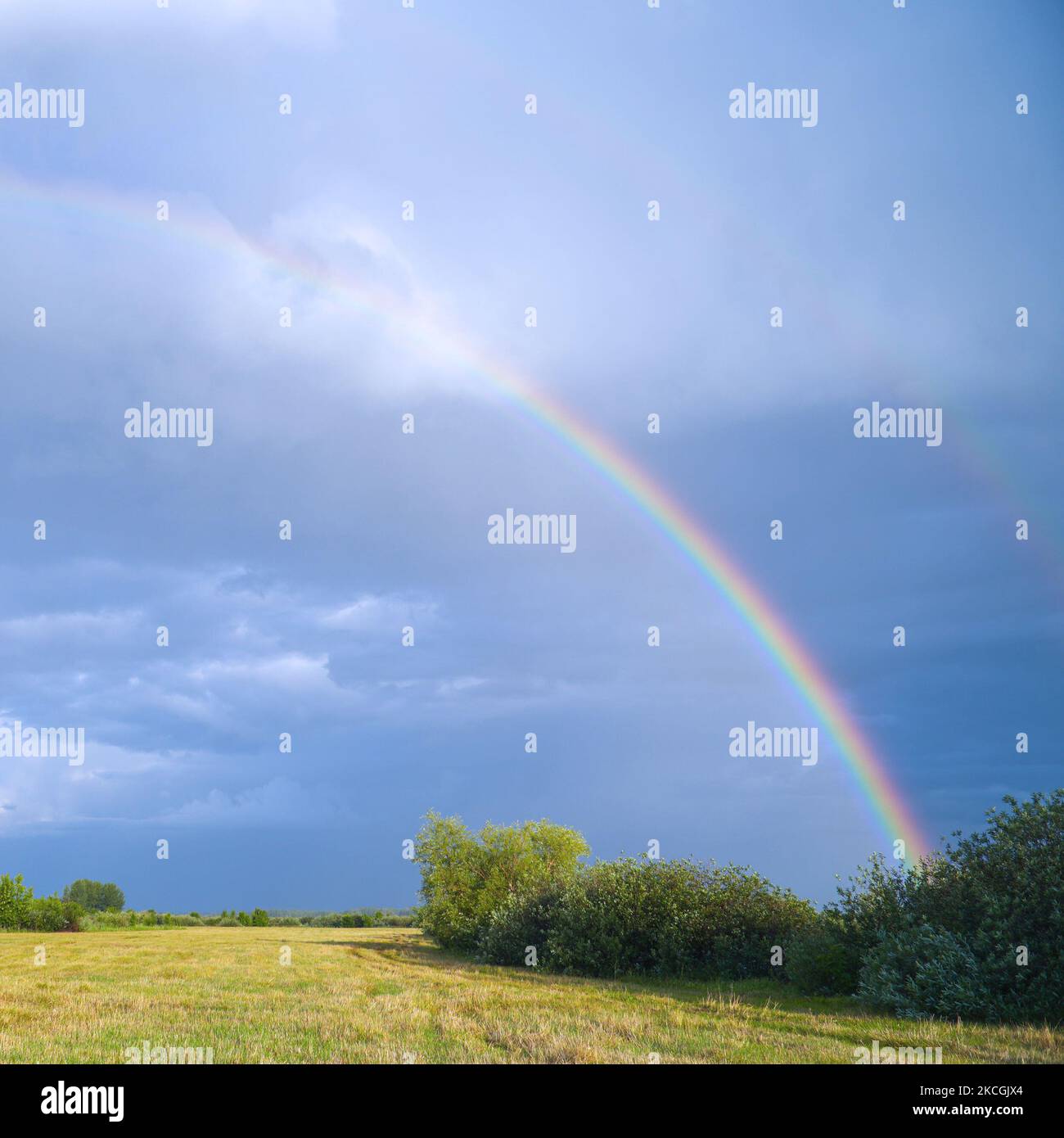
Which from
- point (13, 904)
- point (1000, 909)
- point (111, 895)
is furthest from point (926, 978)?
point (111, 895)

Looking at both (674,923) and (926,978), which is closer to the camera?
(926,978)

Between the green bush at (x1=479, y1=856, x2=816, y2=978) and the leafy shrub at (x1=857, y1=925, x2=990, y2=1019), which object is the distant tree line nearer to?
the green bush at (x1=479, y1=856, x2=816, y2=978)

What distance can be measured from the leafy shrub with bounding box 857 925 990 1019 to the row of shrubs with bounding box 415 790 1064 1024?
4 centimetres

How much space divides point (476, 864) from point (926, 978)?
1261 inches

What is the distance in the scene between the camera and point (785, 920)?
31625mm

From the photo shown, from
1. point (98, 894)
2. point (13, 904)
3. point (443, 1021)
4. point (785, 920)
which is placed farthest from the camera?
point (98, 894)

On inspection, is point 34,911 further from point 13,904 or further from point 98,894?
point 98,894

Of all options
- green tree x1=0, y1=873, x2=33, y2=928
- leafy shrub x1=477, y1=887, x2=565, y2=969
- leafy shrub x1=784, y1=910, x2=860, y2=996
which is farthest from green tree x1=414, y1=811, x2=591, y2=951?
green tree x1=0, y1=873, x2=33, y2=928

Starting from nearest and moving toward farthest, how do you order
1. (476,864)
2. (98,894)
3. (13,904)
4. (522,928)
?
(522,928) → (476,864) → (13,904) → (98,894)

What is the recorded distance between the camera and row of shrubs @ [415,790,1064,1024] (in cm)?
2127

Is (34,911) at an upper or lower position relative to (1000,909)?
lower
